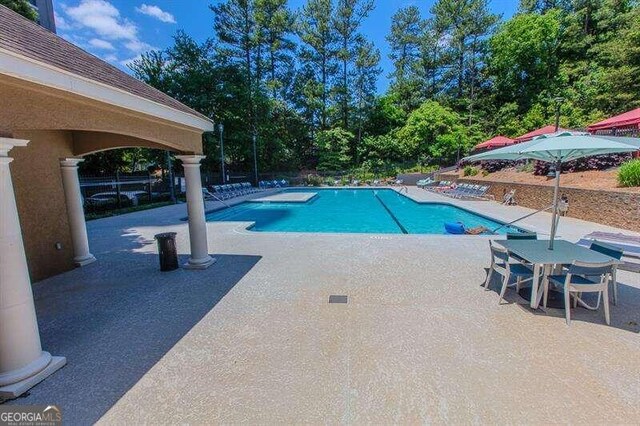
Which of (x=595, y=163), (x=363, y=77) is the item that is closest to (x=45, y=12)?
(x=363, y=77)

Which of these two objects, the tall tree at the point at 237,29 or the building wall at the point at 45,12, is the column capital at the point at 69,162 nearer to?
the tall tree at the point at 237,29

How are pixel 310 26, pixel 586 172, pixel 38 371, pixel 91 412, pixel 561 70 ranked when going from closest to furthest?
pixel 91 412
pixel 38 371
pixel 586 172
pixel 561 70
pixel 310 26

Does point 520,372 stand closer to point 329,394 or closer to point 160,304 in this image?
point 329,394

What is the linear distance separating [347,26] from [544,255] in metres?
36.2

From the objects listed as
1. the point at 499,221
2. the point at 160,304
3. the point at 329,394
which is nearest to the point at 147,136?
the point at 160,304

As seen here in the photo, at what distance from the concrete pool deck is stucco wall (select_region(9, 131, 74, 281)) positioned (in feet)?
1.64

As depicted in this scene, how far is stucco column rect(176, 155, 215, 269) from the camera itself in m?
5.65

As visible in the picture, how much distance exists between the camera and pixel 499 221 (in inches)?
393

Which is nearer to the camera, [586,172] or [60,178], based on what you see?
[60,178]

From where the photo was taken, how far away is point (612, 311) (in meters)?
3.91

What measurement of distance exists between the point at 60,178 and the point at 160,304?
4004 millimetres

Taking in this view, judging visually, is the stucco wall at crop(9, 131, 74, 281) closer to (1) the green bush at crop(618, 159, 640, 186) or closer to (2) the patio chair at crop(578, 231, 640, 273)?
(2) the patio chair at crop(578, 231, 640, 273)

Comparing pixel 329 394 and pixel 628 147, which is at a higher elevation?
pixel 628 147

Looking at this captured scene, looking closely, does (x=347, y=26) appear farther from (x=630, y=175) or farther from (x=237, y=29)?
(x=630, y=175)
